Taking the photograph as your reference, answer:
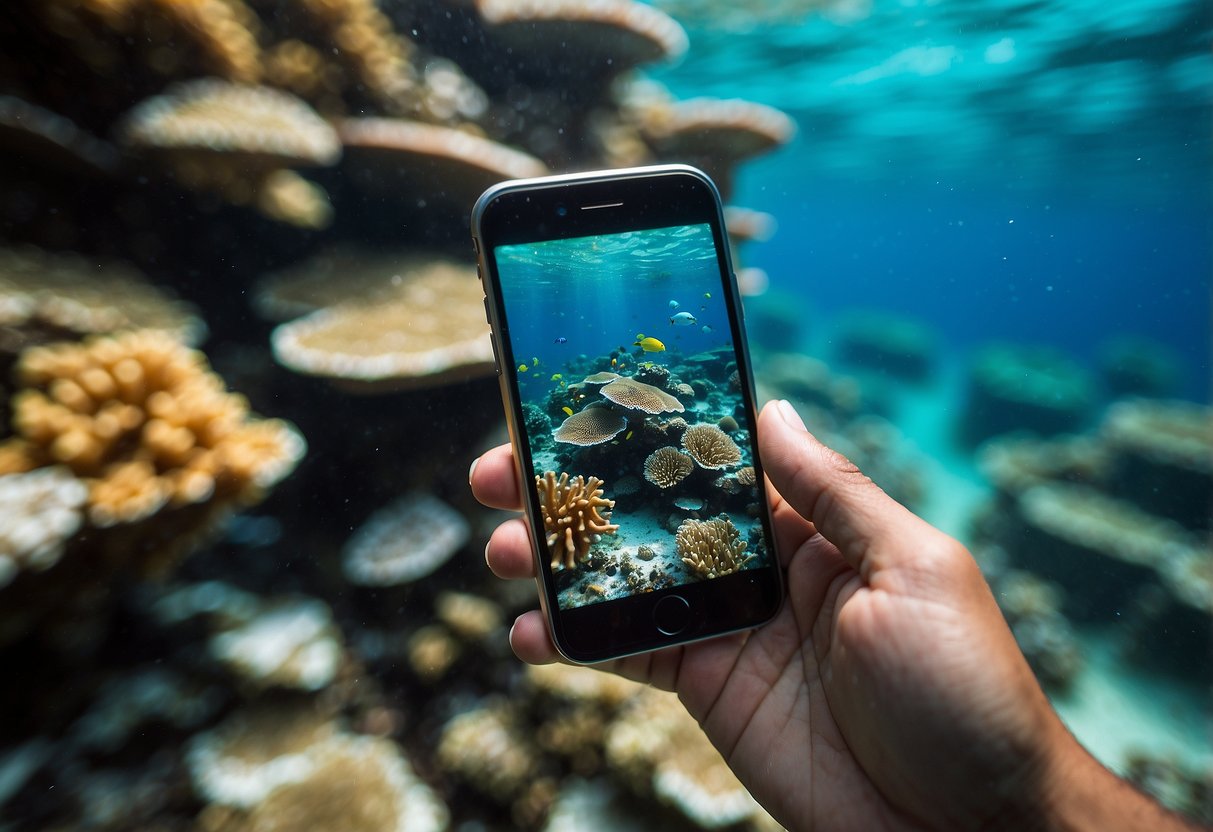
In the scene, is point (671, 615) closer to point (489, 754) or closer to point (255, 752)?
point (489, 754)

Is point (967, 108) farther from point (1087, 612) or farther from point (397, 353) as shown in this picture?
point (397, 353)

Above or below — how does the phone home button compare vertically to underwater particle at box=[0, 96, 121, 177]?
below

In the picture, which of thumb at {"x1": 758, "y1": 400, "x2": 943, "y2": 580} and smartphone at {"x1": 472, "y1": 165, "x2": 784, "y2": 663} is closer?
thumb at {"x1": 758, "y1": 400, "x2": 943, "y2": 580}

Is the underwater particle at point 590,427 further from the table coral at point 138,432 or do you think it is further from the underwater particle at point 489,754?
the underwater particle at point 489,754

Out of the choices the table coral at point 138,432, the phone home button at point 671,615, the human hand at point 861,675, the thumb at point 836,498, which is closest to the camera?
the human hand at point 861,675

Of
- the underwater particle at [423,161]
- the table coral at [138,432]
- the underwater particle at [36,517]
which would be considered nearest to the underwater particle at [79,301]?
the table coral at [138,432]

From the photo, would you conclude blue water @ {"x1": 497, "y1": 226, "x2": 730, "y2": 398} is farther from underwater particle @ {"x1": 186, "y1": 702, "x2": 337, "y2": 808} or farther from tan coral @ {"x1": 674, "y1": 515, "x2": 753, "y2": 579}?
underwater particle @ {"x1": 186, "y1": 702, "x2": 337, "y2": 808}

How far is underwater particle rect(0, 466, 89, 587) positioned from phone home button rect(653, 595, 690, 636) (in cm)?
185

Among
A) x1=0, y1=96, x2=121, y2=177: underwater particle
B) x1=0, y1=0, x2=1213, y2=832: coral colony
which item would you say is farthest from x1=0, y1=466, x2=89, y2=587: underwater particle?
x1=0, y1=96, x2=121, y2=177: underwater particle

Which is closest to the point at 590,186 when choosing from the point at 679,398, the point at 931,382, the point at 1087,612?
the point at 679,398

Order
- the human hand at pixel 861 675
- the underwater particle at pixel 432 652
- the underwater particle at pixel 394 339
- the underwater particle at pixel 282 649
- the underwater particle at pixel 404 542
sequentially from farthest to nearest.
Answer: the underwater particle at pixel 432 652 < the underwater particle at pixel 404 542 < the underwater particle at pixel 394 339 < the underwater particle at pixel 282 649 < the human hand at pixel 861 675

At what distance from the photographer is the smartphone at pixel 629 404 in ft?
5.44

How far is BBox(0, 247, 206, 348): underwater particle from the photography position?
6.97ft

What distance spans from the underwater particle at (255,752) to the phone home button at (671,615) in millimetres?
1806
